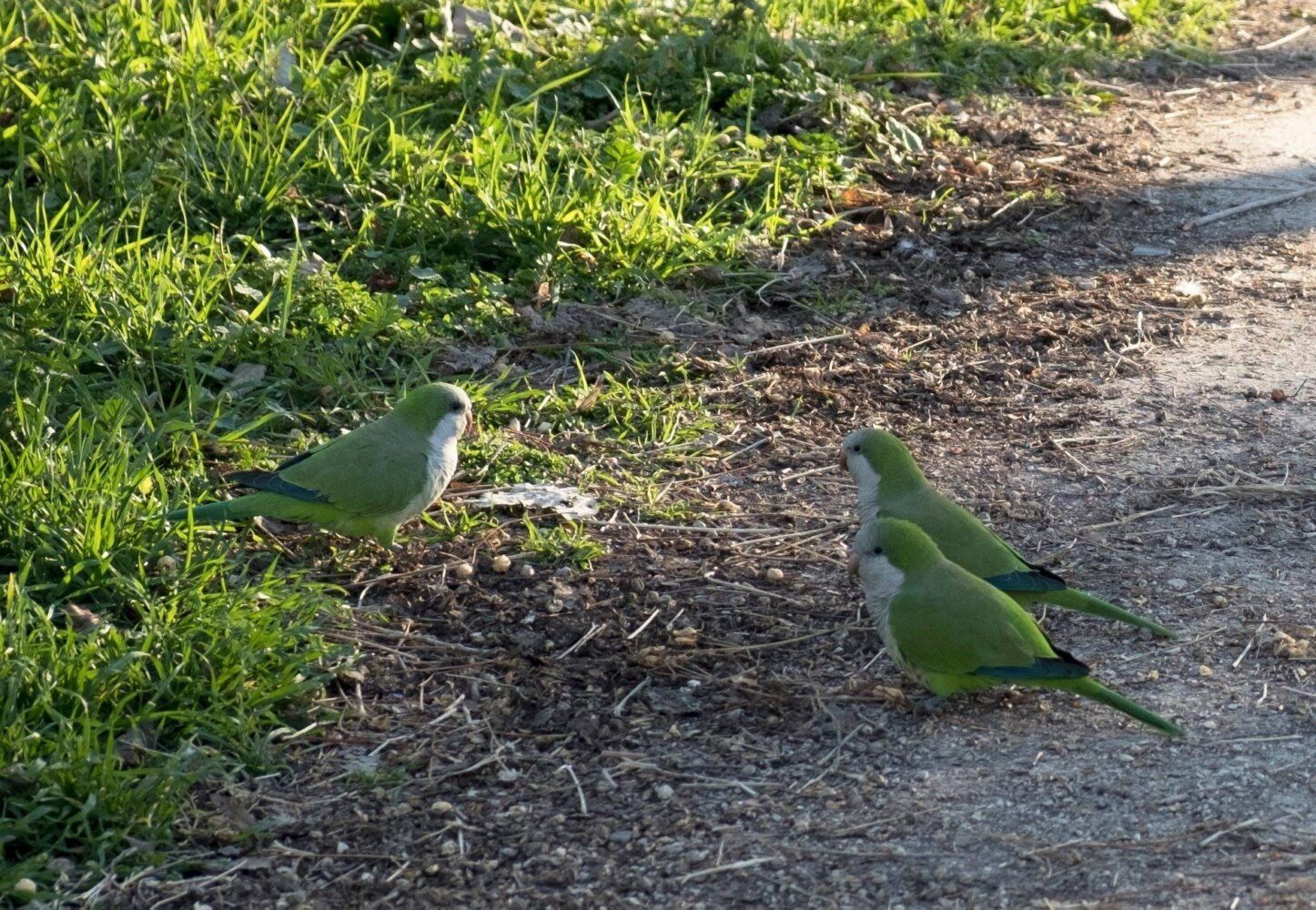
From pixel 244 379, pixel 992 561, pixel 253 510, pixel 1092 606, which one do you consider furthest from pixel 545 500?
pixel 1092 606

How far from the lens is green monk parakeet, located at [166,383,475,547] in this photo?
4059 mm

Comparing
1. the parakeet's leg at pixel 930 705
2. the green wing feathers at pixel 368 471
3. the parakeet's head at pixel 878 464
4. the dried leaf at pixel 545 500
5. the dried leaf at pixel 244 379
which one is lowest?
the dried leaf at pixel 545 500

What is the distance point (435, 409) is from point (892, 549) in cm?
144

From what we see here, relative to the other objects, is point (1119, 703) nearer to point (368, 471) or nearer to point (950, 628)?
point (950, 628)

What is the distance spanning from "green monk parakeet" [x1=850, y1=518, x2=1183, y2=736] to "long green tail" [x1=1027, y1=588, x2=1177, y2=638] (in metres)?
0.18

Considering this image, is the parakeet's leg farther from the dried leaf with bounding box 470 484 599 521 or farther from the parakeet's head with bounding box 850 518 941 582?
the dried leaf with bounding box 470 484 599 521

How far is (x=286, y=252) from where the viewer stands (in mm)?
5555

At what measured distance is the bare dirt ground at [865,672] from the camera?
306 centimetres

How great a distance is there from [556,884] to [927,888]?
76cm

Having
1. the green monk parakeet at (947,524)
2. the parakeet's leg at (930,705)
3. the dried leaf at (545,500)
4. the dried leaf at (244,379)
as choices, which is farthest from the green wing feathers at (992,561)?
the dried leaf at (244,379)

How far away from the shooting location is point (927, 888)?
9.71 feet

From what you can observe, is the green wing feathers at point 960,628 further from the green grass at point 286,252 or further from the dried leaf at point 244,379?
the dried leaf at point 244,379

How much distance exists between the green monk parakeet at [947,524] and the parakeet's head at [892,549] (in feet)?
0.50

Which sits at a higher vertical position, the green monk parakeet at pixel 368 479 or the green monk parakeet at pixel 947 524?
the green monk parakeet at pixel 947 524
